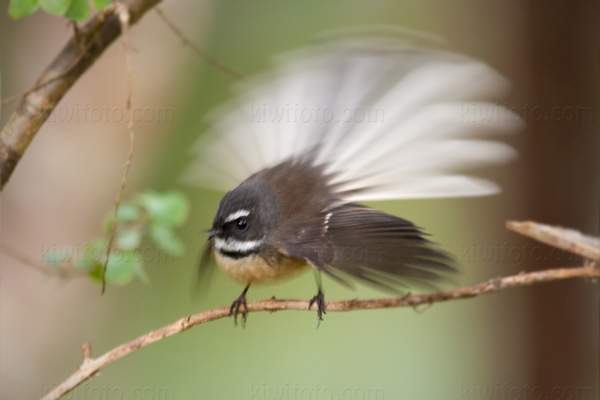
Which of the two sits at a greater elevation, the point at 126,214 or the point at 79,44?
the point at 79,44

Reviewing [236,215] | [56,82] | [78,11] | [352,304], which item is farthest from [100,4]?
[352,304]

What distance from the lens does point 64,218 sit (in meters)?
4.36

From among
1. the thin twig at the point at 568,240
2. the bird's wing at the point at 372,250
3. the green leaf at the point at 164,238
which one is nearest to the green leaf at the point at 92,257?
the green leaf at the point at 164,238

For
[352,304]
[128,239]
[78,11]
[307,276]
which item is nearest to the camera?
[352,304]

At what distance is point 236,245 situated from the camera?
102 inches

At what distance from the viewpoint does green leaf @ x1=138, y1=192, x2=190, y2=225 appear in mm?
2494

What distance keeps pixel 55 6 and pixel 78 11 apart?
9cm

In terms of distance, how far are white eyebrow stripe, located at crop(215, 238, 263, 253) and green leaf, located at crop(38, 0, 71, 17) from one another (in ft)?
3.67

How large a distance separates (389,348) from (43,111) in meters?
4.44

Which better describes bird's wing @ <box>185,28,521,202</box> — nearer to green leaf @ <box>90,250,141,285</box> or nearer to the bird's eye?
the bird's eye

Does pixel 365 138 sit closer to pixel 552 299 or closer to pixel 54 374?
pixel 552 299

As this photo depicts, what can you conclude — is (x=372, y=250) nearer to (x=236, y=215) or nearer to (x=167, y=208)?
(x=236, y=215)

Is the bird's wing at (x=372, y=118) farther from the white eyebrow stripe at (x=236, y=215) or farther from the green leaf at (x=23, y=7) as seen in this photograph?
the green leaf at (x=23, y=7)

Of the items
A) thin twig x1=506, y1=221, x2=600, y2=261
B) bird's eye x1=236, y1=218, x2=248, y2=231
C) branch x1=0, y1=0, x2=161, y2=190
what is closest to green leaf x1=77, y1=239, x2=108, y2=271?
branch x1=0, y1=0, x2=161, y2=190
